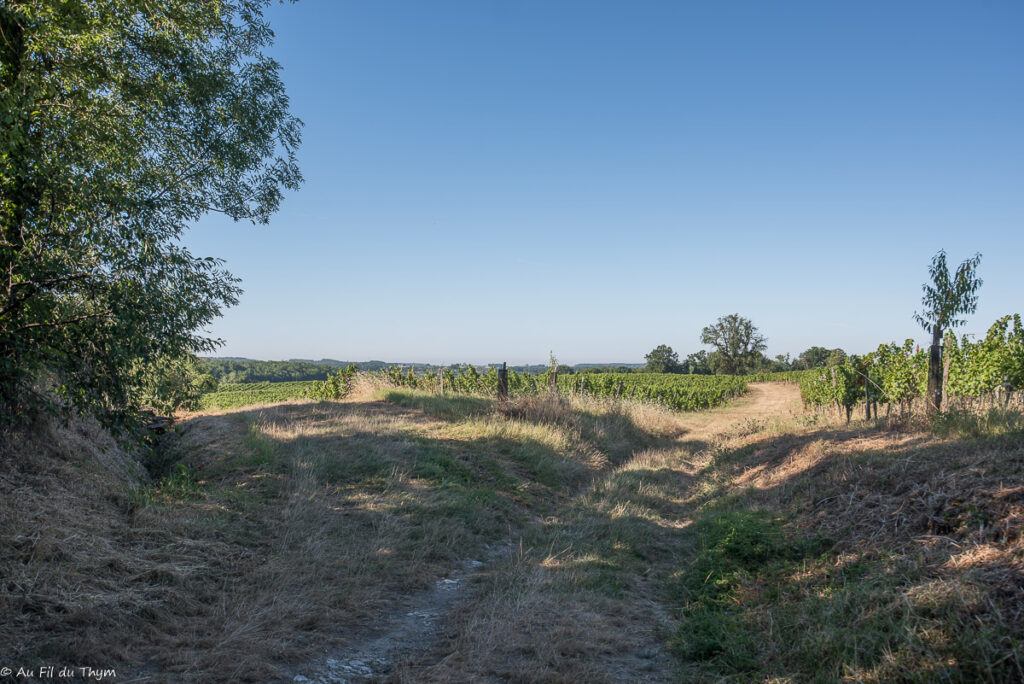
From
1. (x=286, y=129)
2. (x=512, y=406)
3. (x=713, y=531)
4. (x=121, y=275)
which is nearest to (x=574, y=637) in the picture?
(x=713, y=531)

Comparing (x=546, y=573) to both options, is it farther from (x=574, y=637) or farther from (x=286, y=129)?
(x=286, y=129)

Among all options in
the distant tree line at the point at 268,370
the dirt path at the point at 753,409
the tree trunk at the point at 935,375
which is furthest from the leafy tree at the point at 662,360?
the tree trunk at the point at 935,375

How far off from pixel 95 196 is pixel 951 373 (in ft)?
65.1

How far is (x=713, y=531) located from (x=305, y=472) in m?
5.78

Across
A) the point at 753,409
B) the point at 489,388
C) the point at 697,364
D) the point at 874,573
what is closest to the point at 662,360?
the point at 697,364

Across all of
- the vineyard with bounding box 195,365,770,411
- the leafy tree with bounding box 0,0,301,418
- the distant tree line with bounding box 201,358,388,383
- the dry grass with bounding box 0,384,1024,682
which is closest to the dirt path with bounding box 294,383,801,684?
the dry grass with bounding box 0,384,1024,682

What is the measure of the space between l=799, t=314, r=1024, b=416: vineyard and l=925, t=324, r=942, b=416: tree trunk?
0.19m

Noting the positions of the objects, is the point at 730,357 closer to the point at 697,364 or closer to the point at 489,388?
the point at 697,364

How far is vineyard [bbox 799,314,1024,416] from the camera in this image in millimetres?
12527

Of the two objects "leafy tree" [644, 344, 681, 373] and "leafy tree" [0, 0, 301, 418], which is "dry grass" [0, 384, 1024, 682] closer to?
"leafy tree" [0, 0, 301, 418]

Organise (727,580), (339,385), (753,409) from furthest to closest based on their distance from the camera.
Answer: (753,409) → (339,385) → (727,580)

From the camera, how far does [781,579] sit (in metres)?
4.42

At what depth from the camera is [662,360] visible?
268 ft

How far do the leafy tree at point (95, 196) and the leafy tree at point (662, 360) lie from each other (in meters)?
79.0
